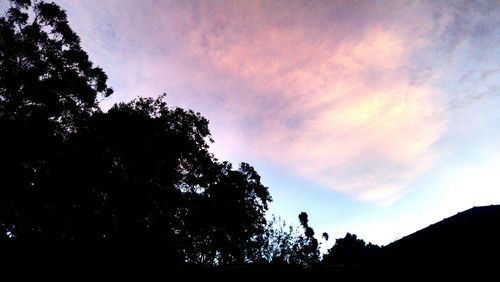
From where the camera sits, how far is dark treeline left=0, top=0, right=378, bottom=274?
20.3 metres

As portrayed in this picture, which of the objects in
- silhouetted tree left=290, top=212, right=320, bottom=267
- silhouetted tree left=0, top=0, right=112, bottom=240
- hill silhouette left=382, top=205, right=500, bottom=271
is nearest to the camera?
hill silhouette left=382, top=205, right=500, bottom=271

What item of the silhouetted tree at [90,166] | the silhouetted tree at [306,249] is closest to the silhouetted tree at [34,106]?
the silhouetted tree at [90,166]

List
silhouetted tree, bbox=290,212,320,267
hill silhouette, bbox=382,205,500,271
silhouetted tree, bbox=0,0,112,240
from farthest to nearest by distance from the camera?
silhouetted tree, bbox=290,212,320,267, silhouetted tree, bbox=0,0,112,240, hill silhouette, bbox=382,205,500,271

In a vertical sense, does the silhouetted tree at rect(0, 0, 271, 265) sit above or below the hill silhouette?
above

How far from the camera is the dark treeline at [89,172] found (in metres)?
20.3

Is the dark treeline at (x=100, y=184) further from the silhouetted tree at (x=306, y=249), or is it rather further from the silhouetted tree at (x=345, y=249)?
the silhouetted tree at (x=345, y=249)

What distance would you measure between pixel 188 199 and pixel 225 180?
619 cm

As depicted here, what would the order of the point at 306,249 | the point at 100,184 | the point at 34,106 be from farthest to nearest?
the point at 306,249 < the point at 100,184 < the point at 34,106

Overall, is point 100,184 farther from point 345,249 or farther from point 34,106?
point 345,249

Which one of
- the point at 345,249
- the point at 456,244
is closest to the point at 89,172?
the point at 456,244

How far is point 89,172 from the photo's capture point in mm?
24406

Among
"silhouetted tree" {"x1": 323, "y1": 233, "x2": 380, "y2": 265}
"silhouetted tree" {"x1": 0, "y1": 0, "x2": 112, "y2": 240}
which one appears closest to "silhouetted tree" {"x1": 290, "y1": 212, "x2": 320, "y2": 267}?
"silhouetted tree" {"x1": 323, "y1": 233, "x2": 380, "y2": 265}

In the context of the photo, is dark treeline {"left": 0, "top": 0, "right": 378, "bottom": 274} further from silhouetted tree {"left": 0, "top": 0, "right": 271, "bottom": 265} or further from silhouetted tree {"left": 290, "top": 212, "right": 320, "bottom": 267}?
silhouetted tree {"left": 290, "top": 212, "right": 320, "bottom": 267}

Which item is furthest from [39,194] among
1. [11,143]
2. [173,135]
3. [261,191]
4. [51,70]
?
[261,191]
